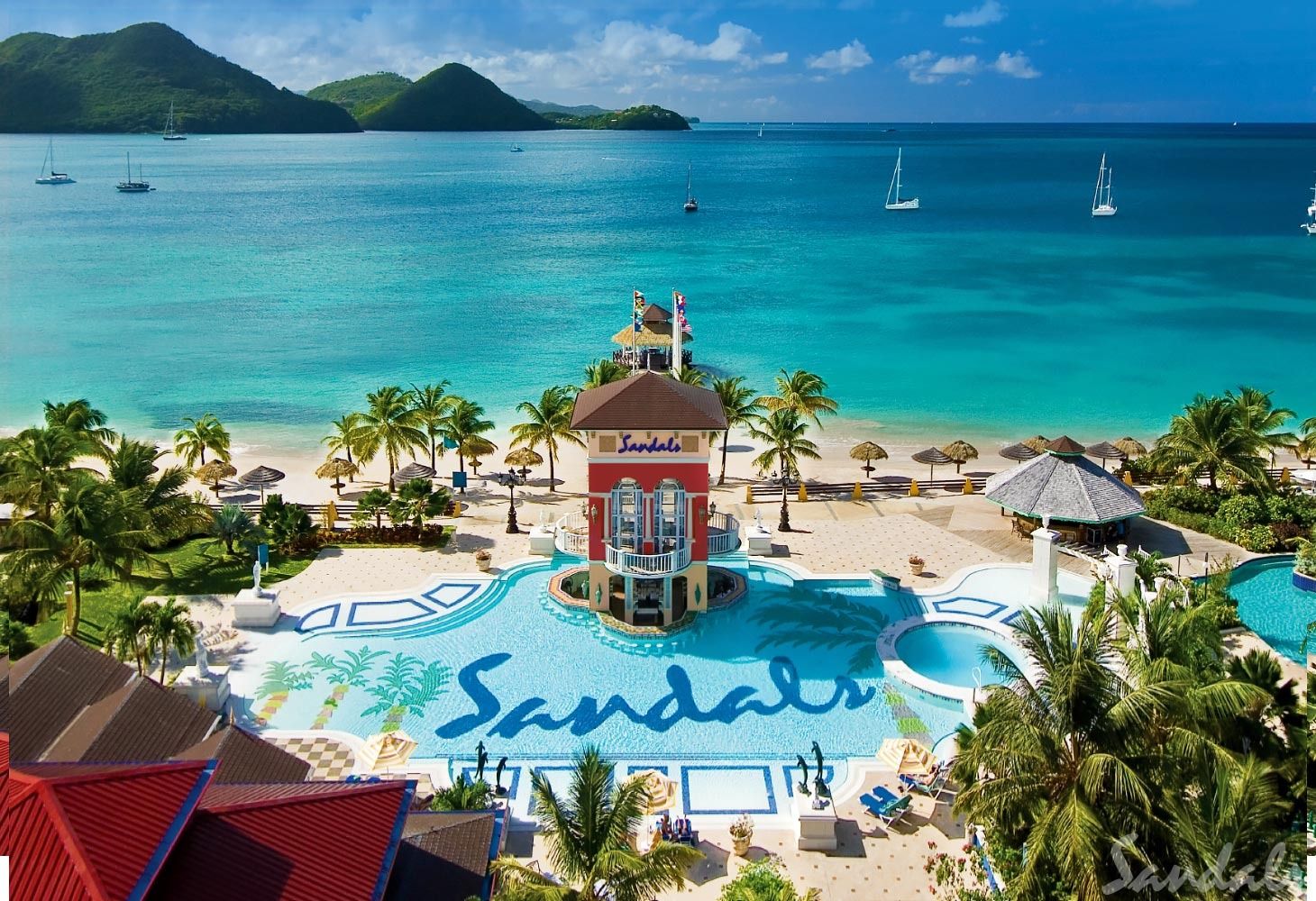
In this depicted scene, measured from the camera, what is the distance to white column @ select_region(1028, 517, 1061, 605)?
28.8 meters

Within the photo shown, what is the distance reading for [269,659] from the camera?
2598cm

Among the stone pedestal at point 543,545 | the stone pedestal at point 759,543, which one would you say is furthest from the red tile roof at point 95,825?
the stone pedestal at point 759,543

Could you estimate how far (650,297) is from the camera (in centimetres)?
8462

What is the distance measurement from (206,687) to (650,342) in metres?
32.7

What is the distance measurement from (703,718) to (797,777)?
294cm

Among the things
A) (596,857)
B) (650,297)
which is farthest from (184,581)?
(650,297)

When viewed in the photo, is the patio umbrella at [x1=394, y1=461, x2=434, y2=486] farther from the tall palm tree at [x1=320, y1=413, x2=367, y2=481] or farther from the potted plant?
the potted plant

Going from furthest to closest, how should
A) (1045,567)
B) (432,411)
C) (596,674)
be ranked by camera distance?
(432,411) < (1045,567) < (596,674)

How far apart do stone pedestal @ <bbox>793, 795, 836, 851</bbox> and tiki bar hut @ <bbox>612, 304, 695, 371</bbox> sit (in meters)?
34.4

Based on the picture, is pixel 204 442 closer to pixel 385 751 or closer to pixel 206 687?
pixel 206 687

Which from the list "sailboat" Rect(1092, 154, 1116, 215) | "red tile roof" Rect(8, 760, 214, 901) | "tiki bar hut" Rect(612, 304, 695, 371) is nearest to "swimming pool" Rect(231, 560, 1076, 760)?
"red tile roof" Rect(8, 760, 214, 901)

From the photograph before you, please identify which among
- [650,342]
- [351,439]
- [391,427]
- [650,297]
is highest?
[650,297]

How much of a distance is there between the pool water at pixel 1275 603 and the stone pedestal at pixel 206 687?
25.6 m

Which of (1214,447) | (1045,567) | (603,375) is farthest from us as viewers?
(603,375)
